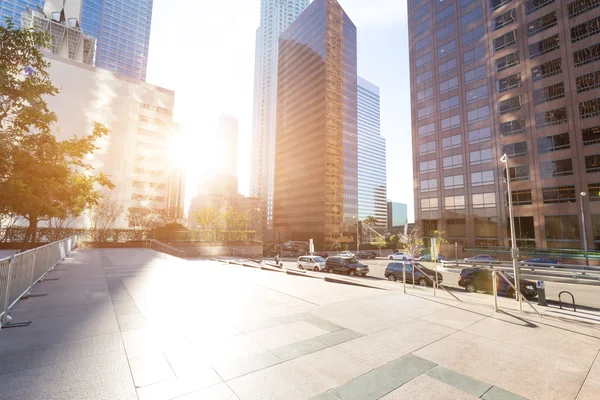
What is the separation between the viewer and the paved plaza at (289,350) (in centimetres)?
439

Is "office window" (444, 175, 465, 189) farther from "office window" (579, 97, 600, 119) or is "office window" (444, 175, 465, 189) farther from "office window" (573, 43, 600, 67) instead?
"office window" (573, 43, 600, 67)

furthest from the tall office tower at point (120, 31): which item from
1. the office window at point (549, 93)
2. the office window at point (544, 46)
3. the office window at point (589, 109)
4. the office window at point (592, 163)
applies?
the office window at point (592, 163)

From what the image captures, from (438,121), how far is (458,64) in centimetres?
1157

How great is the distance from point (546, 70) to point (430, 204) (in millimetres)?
27902

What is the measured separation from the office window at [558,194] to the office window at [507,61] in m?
22.4

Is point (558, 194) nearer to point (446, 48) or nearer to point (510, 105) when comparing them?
point (510, 105)

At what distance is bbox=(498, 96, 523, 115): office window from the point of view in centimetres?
4566

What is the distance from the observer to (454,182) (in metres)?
52.6

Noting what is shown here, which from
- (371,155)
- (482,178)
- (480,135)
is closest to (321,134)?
(480,135)

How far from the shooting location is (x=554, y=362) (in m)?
5.55

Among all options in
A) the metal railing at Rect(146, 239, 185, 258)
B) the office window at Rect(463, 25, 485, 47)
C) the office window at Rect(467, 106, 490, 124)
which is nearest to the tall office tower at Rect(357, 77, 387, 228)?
the office window at Rect(467, 106, 490, 124)

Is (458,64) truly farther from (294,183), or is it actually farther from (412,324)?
(294,183)

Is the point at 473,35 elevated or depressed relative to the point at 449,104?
elevated

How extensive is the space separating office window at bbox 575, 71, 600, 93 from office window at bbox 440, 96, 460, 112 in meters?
17.1
